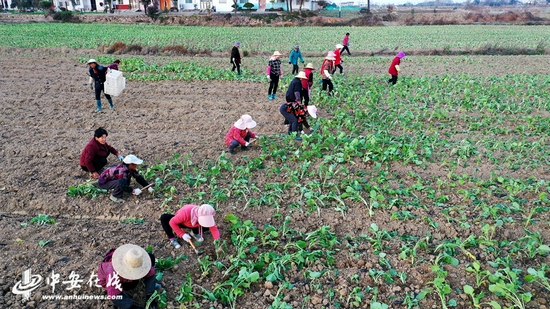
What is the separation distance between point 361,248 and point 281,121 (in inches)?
197

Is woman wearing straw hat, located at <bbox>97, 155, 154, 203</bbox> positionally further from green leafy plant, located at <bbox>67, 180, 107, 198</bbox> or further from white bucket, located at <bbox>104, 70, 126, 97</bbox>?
white bucket, located at <bbox>104, 70, 126, 97</bbox>

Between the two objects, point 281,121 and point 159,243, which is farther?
point 281,121

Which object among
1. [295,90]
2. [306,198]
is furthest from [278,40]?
[306,198]

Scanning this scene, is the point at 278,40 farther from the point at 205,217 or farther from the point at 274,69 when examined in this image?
the point at 205,217

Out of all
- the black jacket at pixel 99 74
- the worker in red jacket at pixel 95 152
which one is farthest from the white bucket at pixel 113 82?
the worker in red jacket at pixel 95 152

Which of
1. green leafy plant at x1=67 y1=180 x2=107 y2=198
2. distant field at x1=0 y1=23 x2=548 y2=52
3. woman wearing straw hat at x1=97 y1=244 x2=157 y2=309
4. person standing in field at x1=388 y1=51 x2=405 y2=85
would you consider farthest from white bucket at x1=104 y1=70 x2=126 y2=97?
distant field at x1=0 y1=23 x2=548 y2=52

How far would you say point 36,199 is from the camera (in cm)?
554

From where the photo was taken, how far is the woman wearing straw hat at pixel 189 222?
434 cm

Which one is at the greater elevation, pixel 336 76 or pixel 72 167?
pixel 336 76

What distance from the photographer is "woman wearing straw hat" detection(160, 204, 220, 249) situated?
171 inches

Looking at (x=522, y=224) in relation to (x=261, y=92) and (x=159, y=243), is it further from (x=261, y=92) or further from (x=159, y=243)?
(x=261, y=92)

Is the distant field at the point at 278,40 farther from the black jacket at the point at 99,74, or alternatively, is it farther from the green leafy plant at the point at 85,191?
the green leafy plant at the point at 85,191

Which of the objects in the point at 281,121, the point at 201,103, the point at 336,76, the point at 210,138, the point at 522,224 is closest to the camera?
the point at 522,224

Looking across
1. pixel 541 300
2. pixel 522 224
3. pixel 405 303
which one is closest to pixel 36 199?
pixel 405 303
